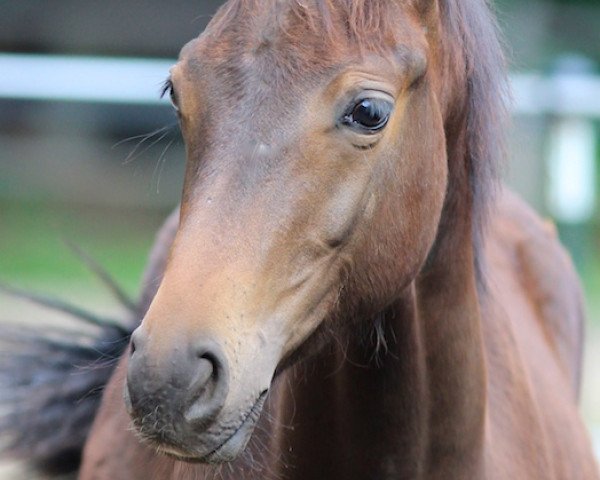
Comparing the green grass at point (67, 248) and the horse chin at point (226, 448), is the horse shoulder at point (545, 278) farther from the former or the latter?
the green grass at point (67, 248)

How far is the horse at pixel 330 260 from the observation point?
5.91ft

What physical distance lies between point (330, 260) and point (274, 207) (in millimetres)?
179

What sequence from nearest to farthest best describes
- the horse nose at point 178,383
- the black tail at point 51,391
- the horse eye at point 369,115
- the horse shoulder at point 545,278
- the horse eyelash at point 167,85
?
the horse nose at point 178,383, the horse eye at point 369,115, the horse eyelash at point 167,85, the black tail at point 51,391, the horse shoulder at point 545,278

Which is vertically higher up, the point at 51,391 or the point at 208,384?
the point at 51,391

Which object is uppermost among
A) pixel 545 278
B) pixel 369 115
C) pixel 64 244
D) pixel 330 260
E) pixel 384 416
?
pixel 64 244

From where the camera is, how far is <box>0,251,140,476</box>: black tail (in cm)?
321

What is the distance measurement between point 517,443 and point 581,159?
366cm

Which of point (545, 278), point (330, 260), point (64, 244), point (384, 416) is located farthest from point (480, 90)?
point (64, 244)

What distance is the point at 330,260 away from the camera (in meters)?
2.02

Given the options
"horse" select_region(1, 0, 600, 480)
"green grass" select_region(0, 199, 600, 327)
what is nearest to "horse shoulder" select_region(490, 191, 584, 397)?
"horse" select_region(1, 0, 600, 480)

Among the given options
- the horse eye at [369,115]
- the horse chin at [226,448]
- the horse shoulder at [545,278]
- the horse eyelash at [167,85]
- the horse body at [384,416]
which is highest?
the horse shoulder at [545,278]

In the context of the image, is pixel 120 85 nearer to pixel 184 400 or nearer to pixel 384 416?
pixel 384 416

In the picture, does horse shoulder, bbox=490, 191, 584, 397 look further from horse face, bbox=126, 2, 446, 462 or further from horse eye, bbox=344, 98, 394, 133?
horse eye, bbox=344, 98, 394, 133

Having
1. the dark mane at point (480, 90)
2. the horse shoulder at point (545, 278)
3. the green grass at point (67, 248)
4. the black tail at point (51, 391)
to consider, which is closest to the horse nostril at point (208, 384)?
the dark mane at point (480, 90)
